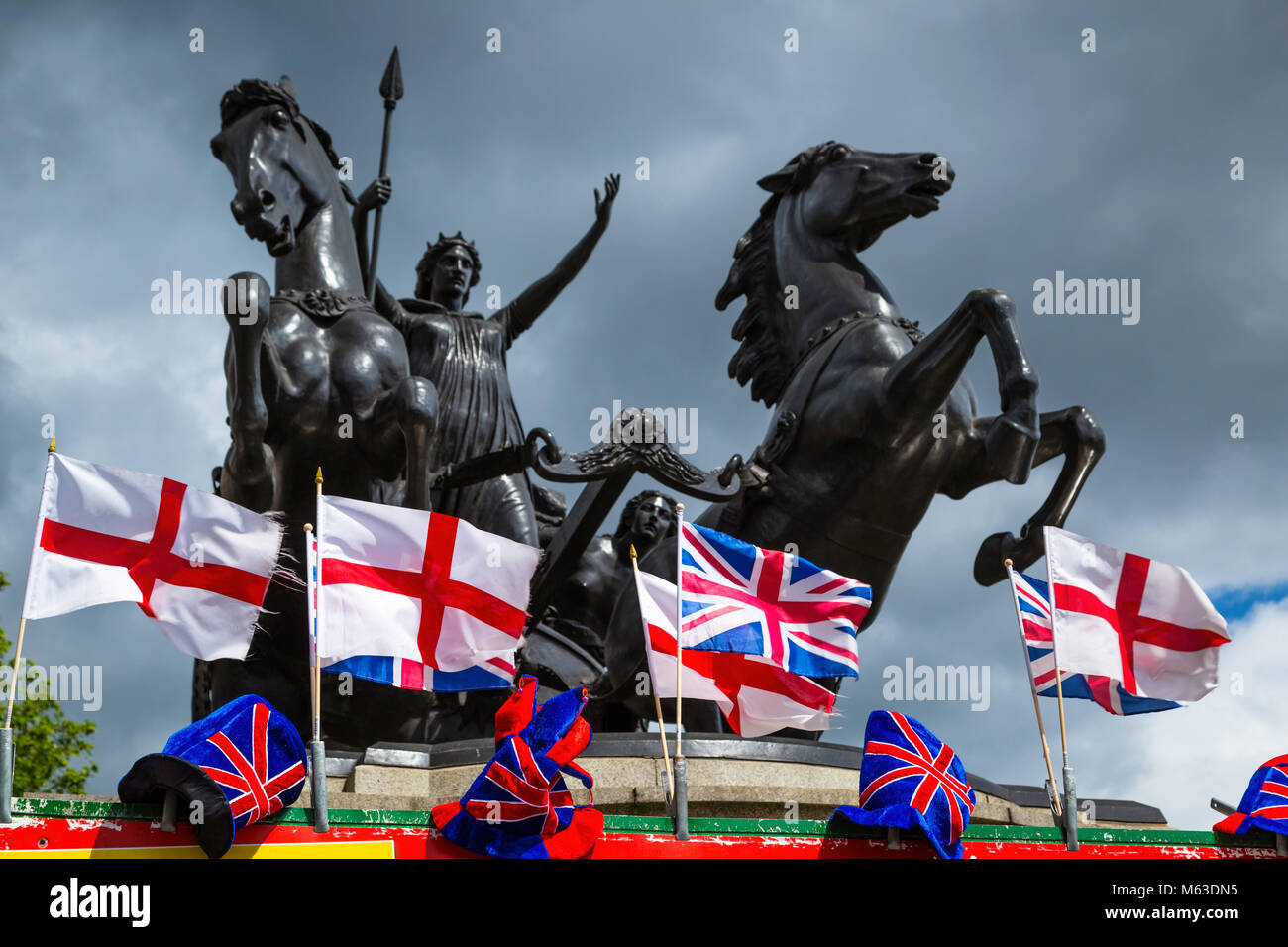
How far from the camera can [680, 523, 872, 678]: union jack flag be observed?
9977 mm

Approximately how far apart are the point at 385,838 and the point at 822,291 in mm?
8518

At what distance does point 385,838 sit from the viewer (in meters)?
7.86

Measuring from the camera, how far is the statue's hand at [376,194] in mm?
14570

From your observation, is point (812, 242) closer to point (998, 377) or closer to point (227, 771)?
point (998, 377)

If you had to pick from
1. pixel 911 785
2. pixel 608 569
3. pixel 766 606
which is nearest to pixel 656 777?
pixel 766 606

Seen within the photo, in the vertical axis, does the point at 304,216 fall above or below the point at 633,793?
above

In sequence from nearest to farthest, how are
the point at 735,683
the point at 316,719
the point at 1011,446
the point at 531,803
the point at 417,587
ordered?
the point at 531,803, the point at 316,719, the point at 417,587, the point at 735,683, the point at 1011,446

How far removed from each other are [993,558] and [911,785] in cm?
Result: 499

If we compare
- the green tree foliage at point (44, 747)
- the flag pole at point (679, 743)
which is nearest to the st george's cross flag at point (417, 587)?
the flag pole at point (679, 743)

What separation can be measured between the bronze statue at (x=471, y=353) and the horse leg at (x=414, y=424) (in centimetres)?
140

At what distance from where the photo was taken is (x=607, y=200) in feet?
52.7
